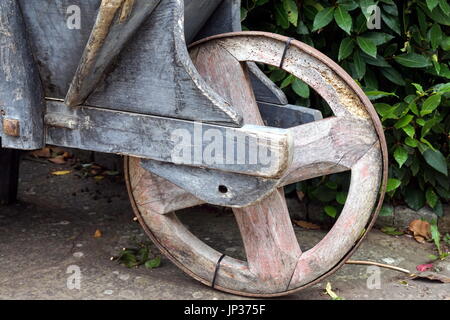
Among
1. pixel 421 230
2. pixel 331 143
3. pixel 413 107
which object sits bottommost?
pixel 421 230

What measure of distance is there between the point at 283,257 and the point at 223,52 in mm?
776

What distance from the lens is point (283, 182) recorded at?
2537 millimetres

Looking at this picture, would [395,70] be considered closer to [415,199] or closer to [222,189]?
[415,199]

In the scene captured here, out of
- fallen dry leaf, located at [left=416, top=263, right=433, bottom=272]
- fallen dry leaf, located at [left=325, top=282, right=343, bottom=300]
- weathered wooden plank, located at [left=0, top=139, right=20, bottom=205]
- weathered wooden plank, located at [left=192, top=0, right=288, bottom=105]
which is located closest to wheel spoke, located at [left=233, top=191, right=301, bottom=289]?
fallen dry leaf, located at [left=325, top=282, right=343, bottom=300]

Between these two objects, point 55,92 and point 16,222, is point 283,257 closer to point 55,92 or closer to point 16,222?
point 55,92

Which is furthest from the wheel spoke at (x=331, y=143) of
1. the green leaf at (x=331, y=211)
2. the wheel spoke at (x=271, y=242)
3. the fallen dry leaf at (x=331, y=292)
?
the green leaf at (x=331, y=211)

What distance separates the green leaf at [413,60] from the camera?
308 centimetres

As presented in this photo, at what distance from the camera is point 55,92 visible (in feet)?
8.02

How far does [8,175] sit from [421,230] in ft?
6.50

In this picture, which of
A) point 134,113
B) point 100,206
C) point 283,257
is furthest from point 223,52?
point 100,206

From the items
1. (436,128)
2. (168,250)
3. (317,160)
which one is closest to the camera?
(317,160)

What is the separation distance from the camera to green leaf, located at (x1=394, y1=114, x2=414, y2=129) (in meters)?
3.04

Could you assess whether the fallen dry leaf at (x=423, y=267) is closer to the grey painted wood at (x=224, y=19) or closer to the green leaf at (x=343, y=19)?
the green leaf at (x=343, y=19)

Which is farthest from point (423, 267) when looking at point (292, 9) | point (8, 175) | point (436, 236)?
point (8, 175)
